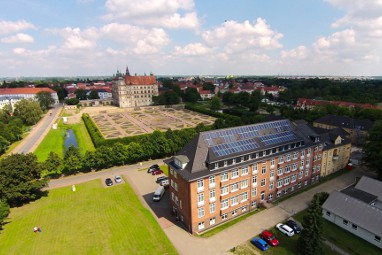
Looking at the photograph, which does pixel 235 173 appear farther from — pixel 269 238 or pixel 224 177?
pixel 269 238

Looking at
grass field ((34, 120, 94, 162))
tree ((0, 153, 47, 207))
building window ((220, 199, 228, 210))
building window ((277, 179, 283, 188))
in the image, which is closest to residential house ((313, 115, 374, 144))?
building window ((277, 179, 283, 188))

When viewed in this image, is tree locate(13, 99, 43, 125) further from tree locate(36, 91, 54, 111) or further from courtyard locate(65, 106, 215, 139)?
tree locate(36, 91, 54, 111)

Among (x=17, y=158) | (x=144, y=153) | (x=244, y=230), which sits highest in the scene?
(x=17, y=158)

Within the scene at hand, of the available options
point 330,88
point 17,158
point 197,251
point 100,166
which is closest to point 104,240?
point 197,251

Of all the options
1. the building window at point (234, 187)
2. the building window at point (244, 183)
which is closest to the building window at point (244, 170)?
the building window at point (244, 183)

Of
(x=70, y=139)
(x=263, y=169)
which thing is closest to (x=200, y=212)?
(x=263, y=169)

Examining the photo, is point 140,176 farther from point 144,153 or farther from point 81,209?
point 81,209
